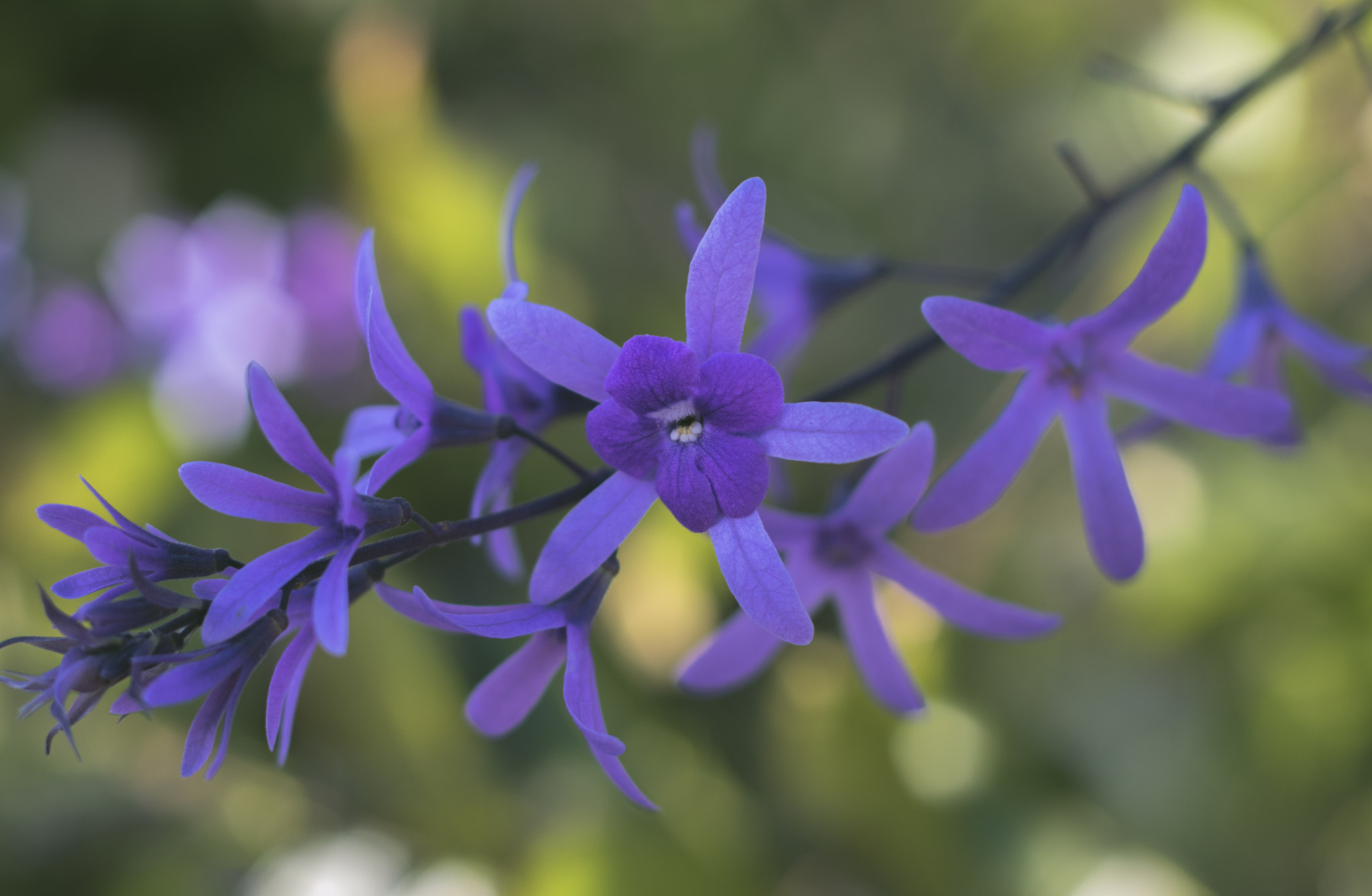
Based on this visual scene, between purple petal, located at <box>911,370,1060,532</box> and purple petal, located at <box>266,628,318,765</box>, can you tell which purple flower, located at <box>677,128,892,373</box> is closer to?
purple petal, located at <box>911,370,1060,532</box>

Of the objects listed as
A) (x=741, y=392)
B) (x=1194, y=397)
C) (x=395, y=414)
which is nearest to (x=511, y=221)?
(x=395, y=414)

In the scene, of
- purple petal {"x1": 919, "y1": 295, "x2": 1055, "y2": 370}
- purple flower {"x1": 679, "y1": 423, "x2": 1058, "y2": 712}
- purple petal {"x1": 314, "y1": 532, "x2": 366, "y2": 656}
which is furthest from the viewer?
purple flower {"x1": 679, "y1": 423, "x2": 1058, "y2": 712}

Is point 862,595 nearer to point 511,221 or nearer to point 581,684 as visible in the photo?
point 581,684

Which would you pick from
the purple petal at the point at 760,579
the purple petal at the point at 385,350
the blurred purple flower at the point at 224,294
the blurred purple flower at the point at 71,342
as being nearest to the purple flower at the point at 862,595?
the purple petal at the point at 760,579

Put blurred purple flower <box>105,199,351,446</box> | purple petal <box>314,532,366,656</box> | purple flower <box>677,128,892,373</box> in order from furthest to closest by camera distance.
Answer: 1. blurred purple flower <box>105,199,351,446</box>
2. purple flower <box>677,128,892,373</box>
3. purple petal <box>314,532,366,656</box>

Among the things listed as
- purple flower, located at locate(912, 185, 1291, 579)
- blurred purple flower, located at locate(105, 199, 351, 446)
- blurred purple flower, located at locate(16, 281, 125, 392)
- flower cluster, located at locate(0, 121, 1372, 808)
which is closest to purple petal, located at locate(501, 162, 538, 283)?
flower cluster, located at locate(0, 121, 1372, 808)

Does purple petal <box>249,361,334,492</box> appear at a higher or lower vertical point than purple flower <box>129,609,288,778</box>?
higher
